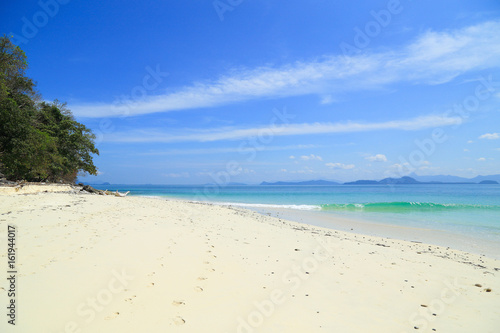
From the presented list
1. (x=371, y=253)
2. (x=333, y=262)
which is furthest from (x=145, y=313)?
(x=371, y=253)

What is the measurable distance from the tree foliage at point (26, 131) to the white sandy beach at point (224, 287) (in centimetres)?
1739

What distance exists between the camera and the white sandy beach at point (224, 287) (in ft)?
10.8

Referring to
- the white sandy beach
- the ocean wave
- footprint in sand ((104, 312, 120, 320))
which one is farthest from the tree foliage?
the ocean wave

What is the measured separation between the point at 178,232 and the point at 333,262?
14.9 feet

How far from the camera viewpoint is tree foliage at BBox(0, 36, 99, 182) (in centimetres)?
1980

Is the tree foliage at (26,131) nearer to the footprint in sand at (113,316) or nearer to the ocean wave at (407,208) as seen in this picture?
the footprint in sand at (113,316)

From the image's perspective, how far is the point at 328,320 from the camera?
356cm

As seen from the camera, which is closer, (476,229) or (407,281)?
(407,281)

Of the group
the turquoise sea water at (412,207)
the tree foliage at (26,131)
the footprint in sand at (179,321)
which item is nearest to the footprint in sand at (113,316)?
the footprint in sand at (179,321)

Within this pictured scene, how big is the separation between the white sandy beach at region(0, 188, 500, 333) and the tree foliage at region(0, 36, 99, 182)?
1739 cm

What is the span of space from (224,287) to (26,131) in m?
24.3

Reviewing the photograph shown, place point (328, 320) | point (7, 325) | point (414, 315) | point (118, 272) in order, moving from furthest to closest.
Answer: point (118, 272) → point (414, 315) → point (328, 320) → point (7, 325)

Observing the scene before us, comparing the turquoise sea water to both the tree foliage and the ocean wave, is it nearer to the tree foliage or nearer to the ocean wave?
the ocean wave

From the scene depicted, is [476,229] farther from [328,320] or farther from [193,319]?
[193,319]
